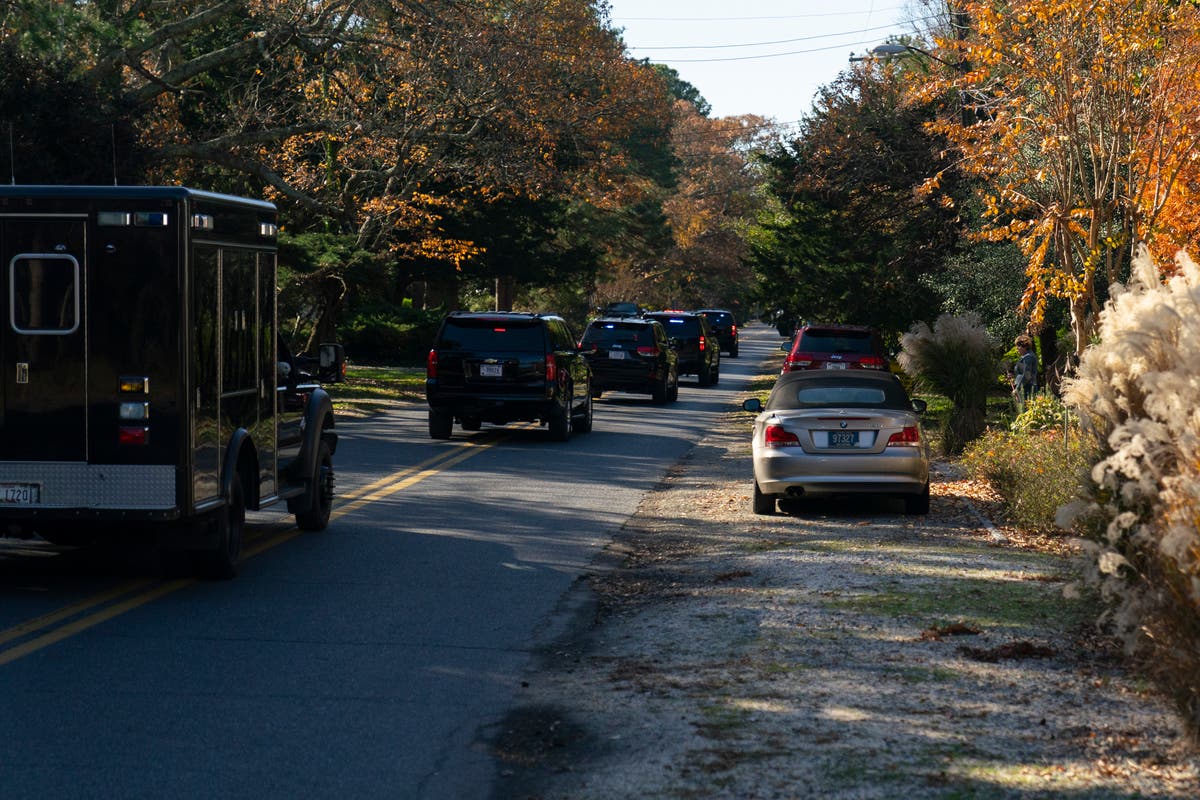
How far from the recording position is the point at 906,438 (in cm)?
1444

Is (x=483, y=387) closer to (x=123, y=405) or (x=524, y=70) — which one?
(x=524, y=70)

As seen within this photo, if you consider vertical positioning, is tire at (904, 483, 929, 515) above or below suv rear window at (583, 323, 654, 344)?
below

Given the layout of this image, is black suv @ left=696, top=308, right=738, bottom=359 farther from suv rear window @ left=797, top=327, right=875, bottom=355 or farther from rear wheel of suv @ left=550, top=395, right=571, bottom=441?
rear wheel of suv @ left=550, top=395, right=571, bottom=441

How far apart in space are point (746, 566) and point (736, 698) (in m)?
4.32

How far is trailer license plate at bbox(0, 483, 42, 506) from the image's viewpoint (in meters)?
10.2

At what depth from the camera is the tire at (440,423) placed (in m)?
23.3

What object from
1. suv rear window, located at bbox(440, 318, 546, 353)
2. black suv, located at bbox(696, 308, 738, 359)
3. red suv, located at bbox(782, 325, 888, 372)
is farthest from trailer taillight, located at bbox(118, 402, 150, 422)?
black suv, located at bbox(696, 308, 738, 359)

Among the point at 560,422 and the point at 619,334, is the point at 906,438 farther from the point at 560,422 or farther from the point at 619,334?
the point at 619,334

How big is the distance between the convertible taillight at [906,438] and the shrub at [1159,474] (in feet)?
20.3

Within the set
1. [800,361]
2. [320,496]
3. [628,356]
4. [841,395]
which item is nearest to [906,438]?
[841,395]

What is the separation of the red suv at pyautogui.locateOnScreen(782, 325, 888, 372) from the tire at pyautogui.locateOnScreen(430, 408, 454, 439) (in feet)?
20.4

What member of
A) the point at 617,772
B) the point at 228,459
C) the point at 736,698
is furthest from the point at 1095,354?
the point at 228,459

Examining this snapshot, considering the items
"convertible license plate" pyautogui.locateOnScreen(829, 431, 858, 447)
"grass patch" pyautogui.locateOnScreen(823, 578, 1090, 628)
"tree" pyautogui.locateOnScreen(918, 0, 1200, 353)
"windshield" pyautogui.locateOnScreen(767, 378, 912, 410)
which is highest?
"tree" pyautogui.locateOnScreen(918, 0, 1200, 353)

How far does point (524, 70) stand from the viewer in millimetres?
31234
